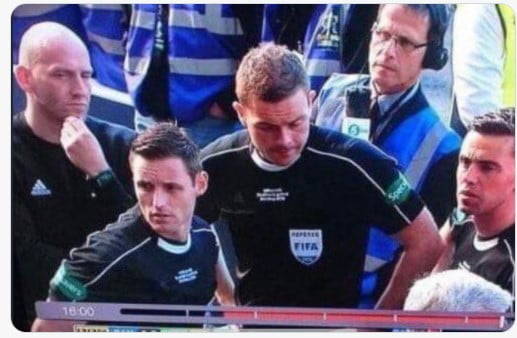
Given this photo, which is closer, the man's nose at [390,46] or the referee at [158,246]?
the man's nose at [390,46]

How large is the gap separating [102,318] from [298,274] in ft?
2.41

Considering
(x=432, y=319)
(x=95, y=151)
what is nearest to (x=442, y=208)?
(x=432, y=319)

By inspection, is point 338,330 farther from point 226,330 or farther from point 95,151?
point 95,151

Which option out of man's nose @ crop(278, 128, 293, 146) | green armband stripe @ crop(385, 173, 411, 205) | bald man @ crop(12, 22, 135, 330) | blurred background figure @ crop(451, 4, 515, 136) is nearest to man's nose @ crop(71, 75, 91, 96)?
bald man @ crop(12, 22, 135, 330)

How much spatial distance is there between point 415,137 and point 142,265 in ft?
3.52

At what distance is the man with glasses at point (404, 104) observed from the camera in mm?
3887

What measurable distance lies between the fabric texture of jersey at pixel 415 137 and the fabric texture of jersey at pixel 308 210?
0.04m

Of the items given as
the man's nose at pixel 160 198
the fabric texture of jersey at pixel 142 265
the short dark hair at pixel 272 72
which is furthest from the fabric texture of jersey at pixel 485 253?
the man's nose at pixel 160 198

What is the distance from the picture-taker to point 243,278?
4035 millimetres

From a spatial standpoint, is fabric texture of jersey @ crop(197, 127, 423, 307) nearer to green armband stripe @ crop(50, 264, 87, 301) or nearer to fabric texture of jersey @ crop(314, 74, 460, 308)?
fabric texture of jersey @ crop(314, 74, 460, 308)

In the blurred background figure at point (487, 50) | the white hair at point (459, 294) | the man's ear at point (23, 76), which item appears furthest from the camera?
the man's ear at point (23, 76)

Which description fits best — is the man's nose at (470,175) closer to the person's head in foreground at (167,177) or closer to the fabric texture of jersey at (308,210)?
the fabric texture of jersey at (308,210)

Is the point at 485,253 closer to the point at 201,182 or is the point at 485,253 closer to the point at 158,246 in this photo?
the point at 201,182

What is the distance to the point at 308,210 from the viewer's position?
3977 mm
